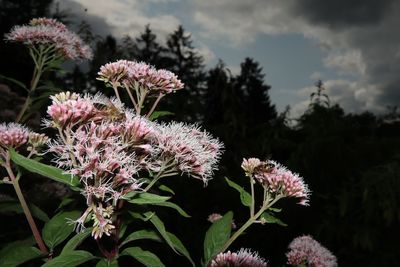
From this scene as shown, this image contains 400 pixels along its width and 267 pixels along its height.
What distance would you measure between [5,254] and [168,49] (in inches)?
1280

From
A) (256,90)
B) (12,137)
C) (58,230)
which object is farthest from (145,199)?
(256,90)

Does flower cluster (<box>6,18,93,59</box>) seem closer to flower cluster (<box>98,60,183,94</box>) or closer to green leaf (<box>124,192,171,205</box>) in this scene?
flower cluster (<box>98,60,183,94</box>)

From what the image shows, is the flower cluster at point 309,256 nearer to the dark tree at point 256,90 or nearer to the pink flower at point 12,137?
the pink flower at point 12,137

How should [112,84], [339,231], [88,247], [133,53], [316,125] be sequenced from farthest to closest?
[133,53] → [316,125] → [339,231] → [88,247] → [112,84]

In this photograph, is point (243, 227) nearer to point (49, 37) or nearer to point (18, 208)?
point (18, 208)

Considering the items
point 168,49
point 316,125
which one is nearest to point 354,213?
point 316,125

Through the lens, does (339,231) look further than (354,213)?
No

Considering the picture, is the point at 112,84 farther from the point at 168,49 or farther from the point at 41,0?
the point at 168,49

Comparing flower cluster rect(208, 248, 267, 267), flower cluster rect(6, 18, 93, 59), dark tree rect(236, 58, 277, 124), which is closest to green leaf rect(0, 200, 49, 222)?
flower cluster rect(208, 248, 267, 267)

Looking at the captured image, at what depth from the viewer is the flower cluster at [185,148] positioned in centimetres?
112

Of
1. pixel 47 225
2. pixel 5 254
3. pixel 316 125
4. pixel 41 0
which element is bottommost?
pixel 5 254

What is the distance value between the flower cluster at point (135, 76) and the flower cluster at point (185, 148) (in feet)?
0.62

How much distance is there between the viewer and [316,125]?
4492 millimetres

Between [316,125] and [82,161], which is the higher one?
[316,125]
